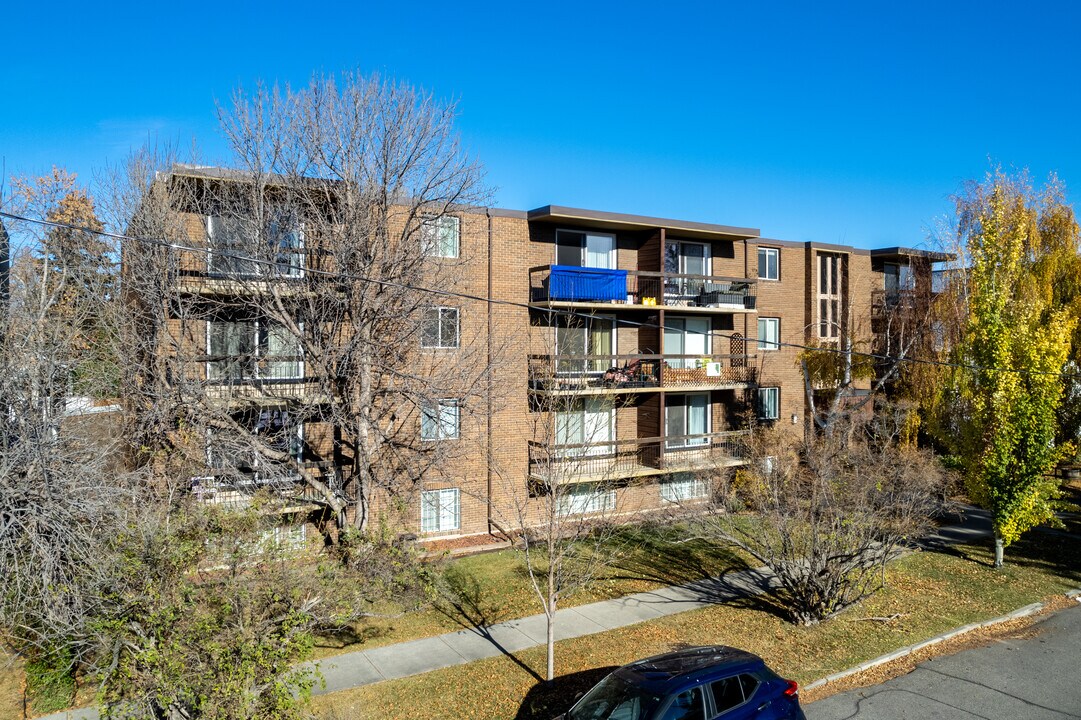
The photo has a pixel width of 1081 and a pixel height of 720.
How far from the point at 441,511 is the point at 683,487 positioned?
875 cm

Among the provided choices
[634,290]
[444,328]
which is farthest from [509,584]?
[634,290]

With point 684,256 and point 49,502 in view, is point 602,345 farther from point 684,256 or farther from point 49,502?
point 49,502

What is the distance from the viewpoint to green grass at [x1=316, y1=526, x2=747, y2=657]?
13.3m

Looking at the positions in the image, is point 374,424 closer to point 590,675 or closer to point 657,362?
point 590,675

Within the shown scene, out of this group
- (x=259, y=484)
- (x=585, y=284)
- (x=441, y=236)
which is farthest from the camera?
(x=585, y=284)

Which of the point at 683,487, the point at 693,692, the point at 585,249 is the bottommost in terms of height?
the point at 683,487

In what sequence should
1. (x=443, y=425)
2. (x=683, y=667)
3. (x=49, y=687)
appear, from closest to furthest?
1. (x=683, y=667)
2. (x=49, y=687)
3. (x=443, y=425)

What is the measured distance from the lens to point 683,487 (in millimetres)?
24594

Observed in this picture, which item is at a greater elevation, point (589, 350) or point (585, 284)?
point (585, 284)

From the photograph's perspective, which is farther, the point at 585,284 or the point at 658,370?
the point at 658,370

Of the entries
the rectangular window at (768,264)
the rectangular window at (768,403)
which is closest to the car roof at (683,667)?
the rectangular window at (768,403)

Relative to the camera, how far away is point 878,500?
1697cm

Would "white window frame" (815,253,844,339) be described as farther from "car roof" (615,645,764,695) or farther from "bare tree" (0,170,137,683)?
"bare tree" (0,170,137,683)

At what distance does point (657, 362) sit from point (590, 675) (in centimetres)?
1253
